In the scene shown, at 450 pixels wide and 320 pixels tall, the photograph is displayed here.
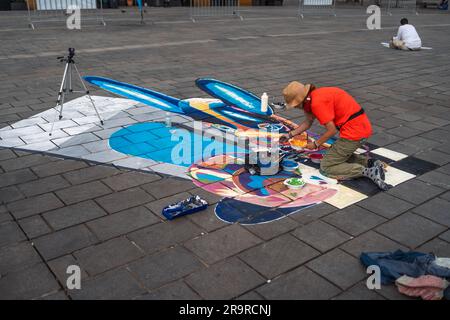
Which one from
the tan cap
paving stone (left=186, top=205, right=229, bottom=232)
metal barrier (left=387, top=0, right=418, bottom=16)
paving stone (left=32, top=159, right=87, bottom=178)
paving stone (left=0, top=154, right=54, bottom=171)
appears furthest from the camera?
metal barrier (left=387, top=0, right=418, bottom=16)

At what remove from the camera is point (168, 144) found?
18.8ft

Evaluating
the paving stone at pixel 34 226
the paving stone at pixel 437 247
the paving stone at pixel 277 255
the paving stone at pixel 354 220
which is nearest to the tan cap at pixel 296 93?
the paving stone at pixel 354 220

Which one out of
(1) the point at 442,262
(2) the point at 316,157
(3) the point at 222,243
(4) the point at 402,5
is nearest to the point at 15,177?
(3) the point at 222,243

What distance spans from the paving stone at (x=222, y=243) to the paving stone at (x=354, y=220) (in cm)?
84

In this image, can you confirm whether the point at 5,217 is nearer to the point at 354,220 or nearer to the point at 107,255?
the point at 107,255

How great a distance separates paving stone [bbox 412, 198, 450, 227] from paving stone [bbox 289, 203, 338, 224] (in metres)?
0.86

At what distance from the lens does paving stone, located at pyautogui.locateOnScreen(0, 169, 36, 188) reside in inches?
182

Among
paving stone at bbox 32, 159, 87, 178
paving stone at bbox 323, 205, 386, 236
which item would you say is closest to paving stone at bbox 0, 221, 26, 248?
paving stone at bbox 32, 159, 87, 178

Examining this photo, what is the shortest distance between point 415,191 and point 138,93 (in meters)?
5.37

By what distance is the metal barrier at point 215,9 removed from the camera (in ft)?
74.5

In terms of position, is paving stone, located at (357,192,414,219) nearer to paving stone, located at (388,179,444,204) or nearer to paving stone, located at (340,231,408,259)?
paving stone, located at (388,179,444,204)
